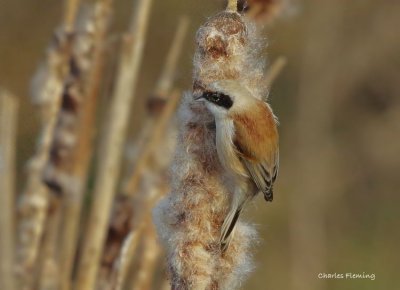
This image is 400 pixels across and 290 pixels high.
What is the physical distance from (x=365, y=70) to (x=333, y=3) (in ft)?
2.34

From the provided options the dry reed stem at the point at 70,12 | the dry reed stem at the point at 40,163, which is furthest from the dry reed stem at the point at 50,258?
the dry reed stem at the point at 70,12

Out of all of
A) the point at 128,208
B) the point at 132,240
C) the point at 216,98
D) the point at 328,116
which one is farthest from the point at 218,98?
the point at 328,116

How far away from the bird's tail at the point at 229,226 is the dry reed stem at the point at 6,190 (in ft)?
1.54

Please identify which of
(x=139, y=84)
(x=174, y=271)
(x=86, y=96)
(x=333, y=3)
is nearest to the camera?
(x=174, y=271)

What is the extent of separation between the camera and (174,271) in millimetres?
921

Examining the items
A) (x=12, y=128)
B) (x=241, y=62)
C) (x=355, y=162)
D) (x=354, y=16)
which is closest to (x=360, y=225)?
(x=355, y=162)

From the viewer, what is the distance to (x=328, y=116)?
130 inches

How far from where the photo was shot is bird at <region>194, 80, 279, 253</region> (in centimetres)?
94

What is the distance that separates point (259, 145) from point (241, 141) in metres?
0.03

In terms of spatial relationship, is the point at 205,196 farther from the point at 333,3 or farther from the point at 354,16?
the point at 354,16

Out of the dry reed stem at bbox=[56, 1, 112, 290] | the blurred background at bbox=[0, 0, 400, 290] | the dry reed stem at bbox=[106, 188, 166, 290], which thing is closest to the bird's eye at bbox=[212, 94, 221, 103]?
the dry reed stem at bbox=[106, 188, 166, 290]

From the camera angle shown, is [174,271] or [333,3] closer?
[174,271]

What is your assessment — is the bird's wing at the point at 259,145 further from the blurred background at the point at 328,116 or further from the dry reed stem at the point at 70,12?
the blurred background at the point at 328,116

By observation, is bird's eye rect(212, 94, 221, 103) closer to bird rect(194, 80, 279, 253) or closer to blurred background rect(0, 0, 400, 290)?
bird rect(194, 80, 279, 253)
